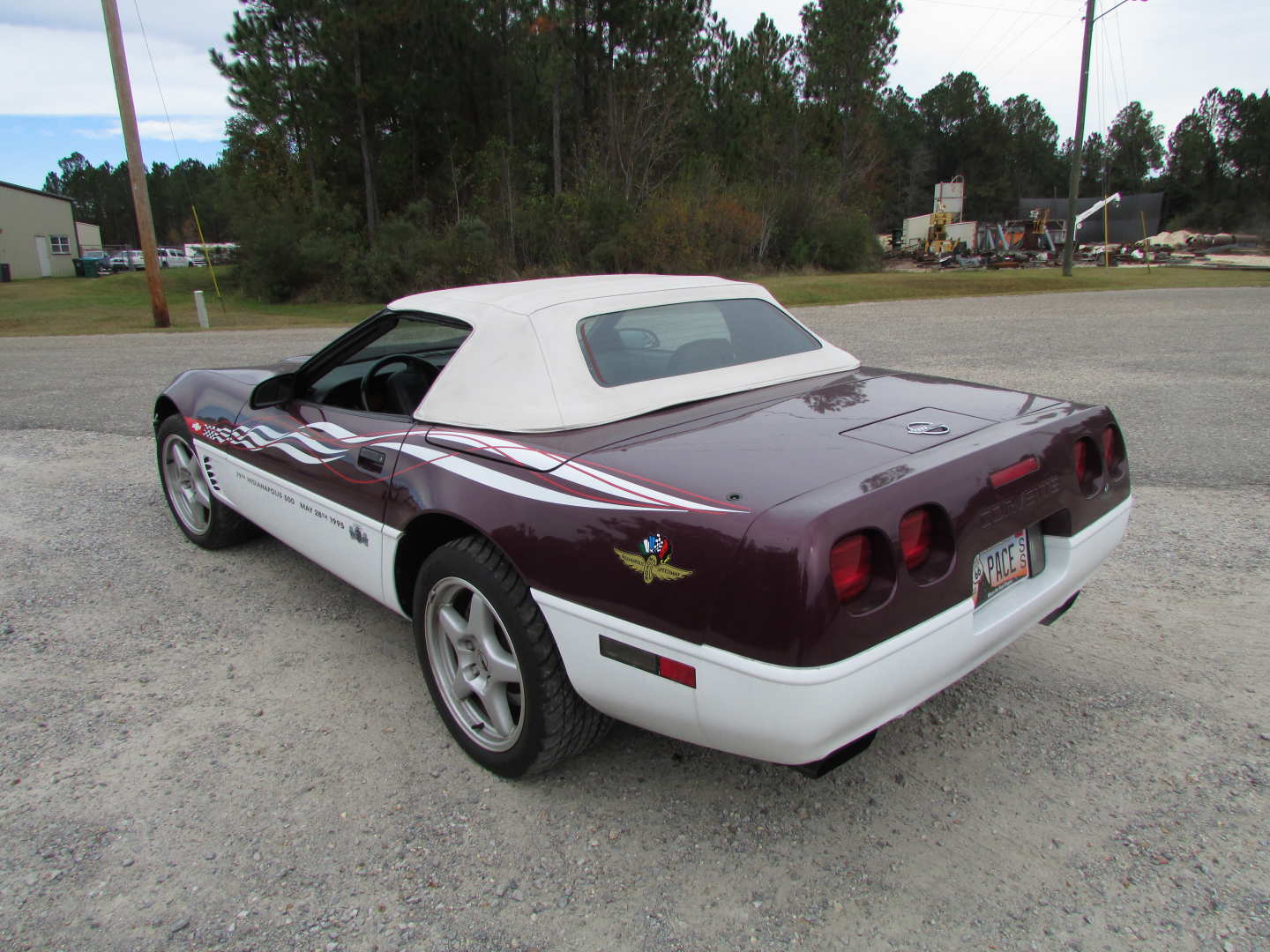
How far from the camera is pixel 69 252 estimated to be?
56.0 m

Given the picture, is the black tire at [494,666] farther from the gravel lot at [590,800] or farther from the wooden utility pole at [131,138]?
the wooden utility pole at [131,138]

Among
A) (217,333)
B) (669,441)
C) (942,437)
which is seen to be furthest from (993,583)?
(217,333)

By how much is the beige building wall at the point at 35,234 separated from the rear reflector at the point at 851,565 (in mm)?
59383

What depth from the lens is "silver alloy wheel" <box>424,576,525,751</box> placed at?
101 inches

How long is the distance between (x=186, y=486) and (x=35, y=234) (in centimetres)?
6092

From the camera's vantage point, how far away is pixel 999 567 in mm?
2389

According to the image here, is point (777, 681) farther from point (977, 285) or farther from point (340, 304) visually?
point (340, 304)

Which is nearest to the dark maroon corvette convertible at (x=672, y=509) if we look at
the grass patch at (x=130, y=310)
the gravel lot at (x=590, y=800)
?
the gravel lot at (x=590, y=800)

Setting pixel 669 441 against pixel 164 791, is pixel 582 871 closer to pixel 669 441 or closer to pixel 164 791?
pixel 669 441

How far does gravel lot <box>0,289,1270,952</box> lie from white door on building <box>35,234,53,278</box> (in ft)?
199

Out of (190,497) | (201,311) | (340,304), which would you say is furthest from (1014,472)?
(340,304)

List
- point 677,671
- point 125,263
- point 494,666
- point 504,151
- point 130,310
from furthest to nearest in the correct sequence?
1. point 125,263
2. point 504,151
3. point 130,310
4. point 494,666
5. point 677,671

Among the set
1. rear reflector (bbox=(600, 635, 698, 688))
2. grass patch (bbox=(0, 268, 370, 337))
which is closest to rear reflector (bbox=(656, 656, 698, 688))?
rear reflector (bbox=(600, 635, 698, 688))

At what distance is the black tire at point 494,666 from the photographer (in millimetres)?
2395
